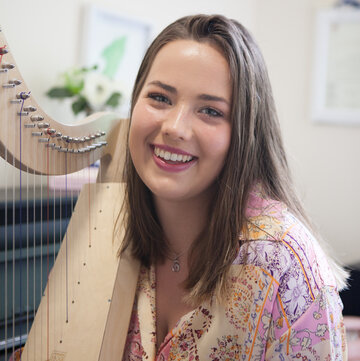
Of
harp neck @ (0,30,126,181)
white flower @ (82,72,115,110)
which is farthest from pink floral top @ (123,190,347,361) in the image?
white flower @ (82,72,115,110)

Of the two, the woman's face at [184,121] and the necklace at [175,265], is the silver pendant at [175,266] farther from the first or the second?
the woman's face at [184,121]

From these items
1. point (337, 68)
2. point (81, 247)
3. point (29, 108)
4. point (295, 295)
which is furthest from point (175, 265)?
point (337, 68)

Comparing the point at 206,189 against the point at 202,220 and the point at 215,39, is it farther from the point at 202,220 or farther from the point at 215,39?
the point at 215,39

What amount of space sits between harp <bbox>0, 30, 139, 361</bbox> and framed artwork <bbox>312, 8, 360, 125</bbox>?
193cm

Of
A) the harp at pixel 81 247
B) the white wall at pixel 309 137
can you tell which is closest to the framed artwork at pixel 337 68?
the white wall at pixel 309 137

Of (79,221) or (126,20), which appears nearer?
(79,221)

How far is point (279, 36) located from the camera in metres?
3.07

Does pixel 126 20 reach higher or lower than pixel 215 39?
higher

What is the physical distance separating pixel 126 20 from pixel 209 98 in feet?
4.85

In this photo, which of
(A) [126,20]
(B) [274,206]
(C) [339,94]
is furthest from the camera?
(C) [339,94]

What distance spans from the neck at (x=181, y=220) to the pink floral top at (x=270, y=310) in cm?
13

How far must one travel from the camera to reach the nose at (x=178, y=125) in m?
1.02

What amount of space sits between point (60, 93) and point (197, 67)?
43.5 inches

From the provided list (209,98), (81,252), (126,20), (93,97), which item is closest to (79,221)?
(81,252)
